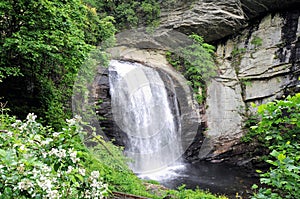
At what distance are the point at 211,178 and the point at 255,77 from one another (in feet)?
17.9

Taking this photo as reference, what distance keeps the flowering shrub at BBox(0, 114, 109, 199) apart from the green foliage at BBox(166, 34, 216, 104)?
10.4 m

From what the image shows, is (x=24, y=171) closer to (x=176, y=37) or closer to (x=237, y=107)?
(x=237, y=107)

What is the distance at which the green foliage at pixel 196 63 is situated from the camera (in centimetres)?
1210

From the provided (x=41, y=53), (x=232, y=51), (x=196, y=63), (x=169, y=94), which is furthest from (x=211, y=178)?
(x=41, y=53)

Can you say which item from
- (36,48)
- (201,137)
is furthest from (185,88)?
(36,48)

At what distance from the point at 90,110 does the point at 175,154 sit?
4.47 metres

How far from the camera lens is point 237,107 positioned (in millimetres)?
11844

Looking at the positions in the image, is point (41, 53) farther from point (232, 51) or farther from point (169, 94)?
point (232, 51)

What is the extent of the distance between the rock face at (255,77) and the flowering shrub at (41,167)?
33.1ft

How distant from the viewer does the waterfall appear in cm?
971

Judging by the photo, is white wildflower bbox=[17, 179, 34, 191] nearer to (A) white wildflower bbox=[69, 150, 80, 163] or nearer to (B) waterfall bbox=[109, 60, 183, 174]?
(A) white wildflower bbox=[69, 150, 80, 163]

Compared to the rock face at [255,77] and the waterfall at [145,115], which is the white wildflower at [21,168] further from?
the rock face at [255,77]

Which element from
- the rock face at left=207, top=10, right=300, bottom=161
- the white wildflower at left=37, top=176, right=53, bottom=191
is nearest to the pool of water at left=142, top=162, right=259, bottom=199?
the rock face at left=207, top=10, right=300, bottom=161

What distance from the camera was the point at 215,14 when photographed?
39.9ft
